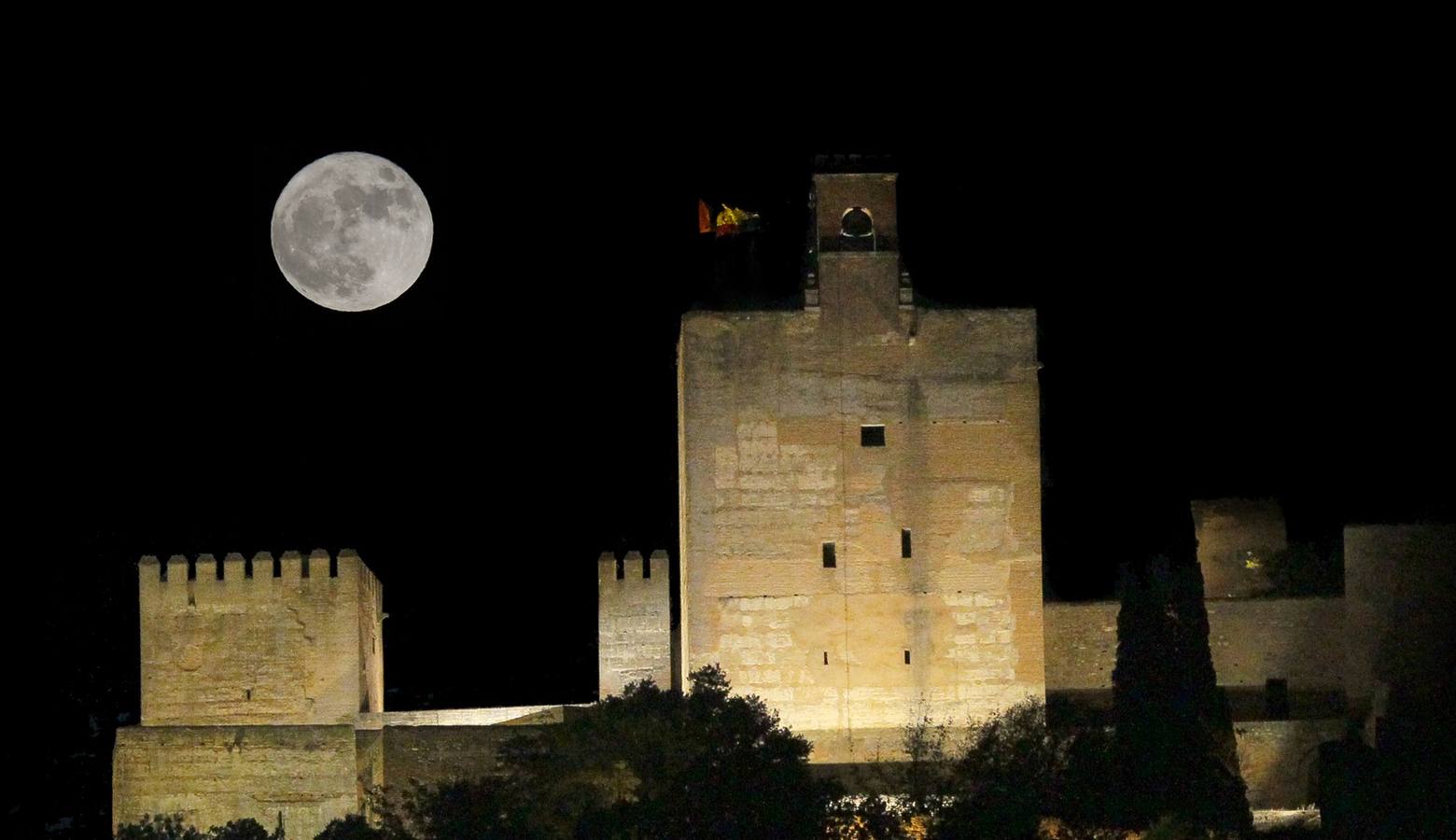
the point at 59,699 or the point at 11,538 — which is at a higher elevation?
the point at 11,538

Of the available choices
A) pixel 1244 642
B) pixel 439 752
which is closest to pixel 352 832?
pixel 439 752

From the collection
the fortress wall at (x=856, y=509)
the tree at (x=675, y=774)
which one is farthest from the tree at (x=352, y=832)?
the fortress wall at (x=856, y=509)

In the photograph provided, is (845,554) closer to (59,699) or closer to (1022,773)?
(1022,773)

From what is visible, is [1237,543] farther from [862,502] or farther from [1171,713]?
[862,502]

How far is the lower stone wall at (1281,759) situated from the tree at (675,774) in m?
6.79

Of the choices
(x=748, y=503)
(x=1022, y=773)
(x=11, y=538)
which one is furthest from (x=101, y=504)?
(x=1022, y=773)

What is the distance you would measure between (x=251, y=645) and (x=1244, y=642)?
15.2m

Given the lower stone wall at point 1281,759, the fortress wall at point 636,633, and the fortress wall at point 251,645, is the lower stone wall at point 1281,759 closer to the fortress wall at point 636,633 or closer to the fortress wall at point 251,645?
the fortress wall at point 636,633

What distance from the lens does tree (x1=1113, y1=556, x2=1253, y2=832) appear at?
113ft

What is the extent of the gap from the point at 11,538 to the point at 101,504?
1.98 meters

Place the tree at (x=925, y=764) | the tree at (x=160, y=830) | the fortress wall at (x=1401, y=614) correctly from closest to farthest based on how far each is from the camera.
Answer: the tree at (x=160, y=830) < the tree at (x=925, y=764) < the fortress wall at (x=1401, y=614)

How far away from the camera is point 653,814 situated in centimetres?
3312

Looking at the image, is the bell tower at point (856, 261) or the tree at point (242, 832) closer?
the tree at point (242, 832)

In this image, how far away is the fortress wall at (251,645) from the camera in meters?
37.6
